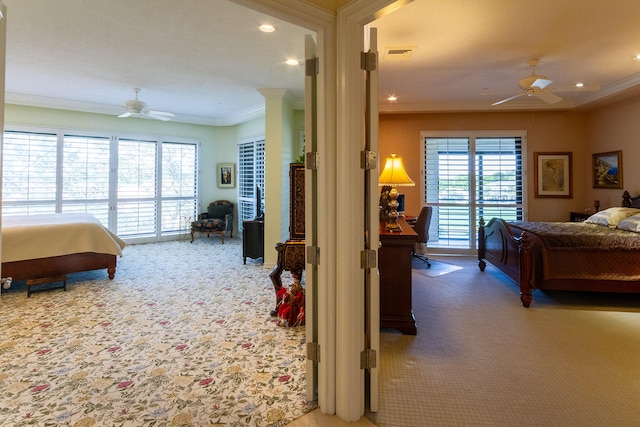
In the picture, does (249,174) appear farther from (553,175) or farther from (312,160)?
(553,175)

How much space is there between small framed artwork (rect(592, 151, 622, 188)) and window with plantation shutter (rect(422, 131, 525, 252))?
109 centimetres

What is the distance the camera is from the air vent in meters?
3.53

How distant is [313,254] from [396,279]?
1268 millimetres

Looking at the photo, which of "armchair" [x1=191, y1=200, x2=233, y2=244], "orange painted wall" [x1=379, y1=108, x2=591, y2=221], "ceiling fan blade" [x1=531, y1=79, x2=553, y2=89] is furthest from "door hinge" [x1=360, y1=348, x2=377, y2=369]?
"armchair" [x1=191, y1=200, x2=233, y2=244]

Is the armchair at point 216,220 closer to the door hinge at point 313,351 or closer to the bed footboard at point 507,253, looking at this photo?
the bed footboard at point 507,253

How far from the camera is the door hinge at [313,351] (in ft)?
6.25

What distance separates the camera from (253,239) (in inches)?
212

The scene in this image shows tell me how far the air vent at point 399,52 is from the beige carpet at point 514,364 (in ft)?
8.99

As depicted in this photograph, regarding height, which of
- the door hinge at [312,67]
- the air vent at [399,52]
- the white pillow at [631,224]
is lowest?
the white pillow at [631,224]

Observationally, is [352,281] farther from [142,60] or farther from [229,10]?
[142,60]

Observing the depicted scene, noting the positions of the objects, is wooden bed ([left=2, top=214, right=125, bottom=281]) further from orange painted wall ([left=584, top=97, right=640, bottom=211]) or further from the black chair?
orange painted wall ([left=584, top=97, right=640, bottom=211])

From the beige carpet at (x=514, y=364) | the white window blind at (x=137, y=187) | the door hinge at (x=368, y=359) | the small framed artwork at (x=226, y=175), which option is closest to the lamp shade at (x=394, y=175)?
the beige carpet at (x=514, y=364)

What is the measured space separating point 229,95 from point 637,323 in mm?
5999

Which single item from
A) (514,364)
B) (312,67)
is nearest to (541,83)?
(514,364)
